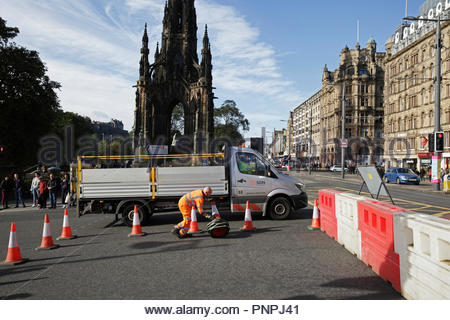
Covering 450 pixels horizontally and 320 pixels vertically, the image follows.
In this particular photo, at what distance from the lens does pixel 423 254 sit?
391cm

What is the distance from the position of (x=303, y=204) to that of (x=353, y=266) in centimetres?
504

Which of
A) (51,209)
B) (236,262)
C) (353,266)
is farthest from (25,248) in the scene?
(51,209)

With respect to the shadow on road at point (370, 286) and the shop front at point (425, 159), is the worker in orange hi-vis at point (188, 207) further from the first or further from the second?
the shop front at point (425, 159)

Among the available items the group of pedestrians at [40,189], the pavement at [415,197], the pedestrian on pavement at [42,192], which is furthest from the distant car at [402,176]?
the pedestrian on pavement at [42,192]

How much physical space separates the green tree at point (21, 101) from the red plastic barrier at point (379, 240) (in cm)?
3050

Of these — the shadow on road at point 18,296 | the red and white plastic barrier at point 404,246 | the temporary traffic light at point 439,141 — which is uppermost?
the temporary traffic light at point 439,141

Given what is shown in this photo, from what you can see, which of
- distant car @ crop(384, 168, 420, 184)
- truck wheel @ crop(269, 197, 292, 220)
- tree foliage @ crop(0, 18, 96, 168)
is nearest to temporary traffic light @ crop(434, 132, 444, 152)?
distant car @ crop(384, 168, 420, 184)

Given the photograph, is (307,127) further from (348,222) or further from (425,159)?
(348,222)

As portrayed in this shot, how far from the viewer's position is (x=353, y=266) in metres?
5.86

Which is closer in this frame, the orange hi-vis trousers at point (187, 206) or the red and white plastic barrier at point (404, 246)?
the red and white plastic barrier at point (404, 246)

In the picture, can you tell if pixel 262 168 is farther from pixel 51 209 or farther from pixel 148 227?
pixel 51 209

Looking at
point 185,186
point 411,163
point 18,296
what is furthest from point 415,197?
point 411,163

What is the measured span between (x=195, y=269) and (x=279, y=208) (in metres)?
5.57

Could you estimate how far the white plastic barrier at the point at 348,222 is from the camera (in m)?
6.39
